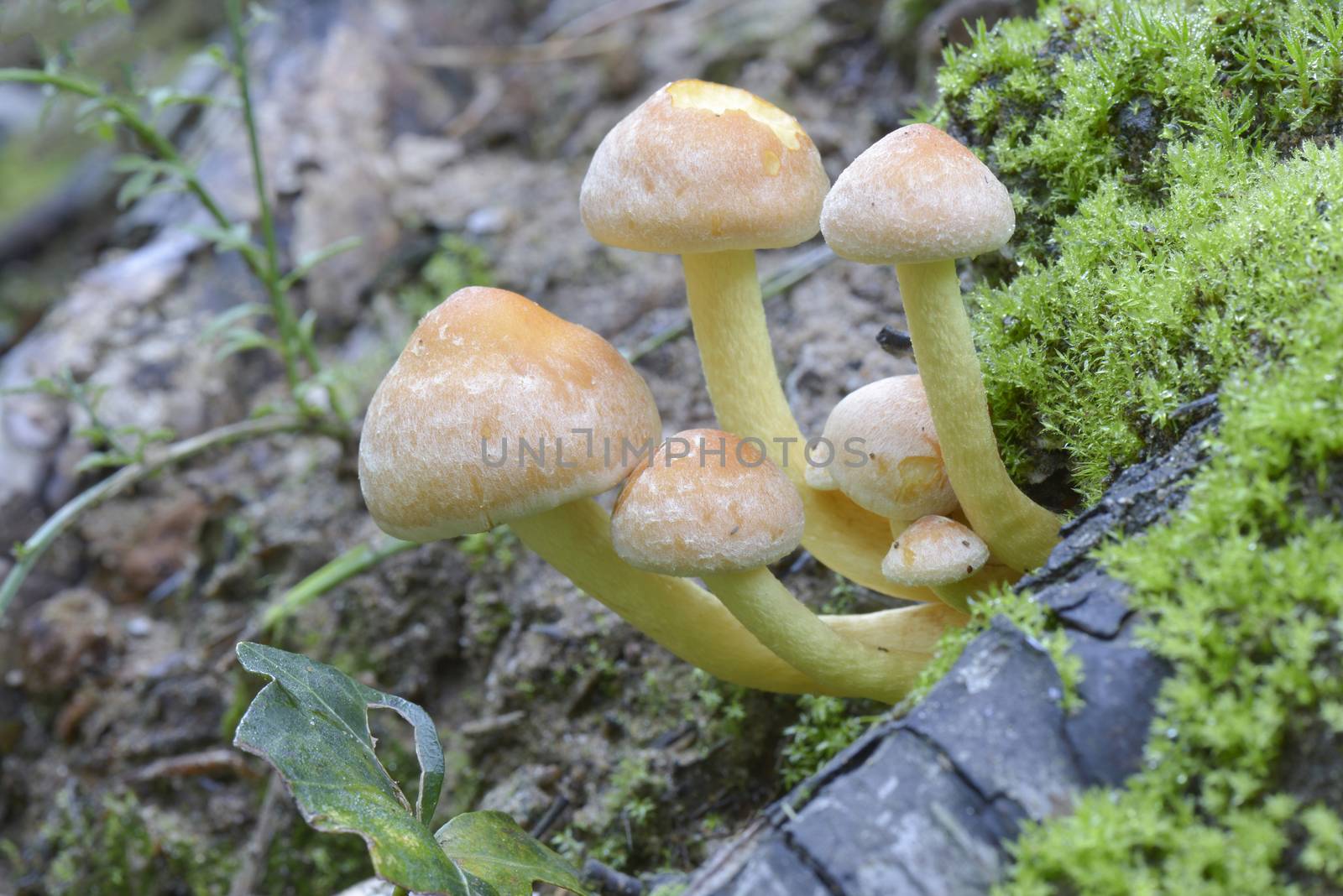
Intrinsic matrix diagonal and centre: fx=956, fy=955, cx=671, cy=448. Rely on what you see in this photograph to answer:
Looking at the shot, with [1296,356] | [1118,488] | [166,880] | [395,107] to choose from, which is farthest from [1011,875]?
[395,107]

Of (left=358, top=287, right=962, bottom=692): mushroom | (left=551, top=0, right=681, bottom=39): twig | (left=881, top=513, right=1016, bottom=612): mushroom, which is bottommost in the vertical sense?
(left=881, top=513, right=1016, bottom=612): mushroom

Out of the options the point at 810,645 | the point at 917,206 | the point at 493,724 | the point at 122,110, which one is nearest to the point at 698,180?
the point at 917,206

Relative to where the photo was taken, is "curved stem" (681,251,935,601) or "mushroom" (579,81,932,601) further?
"curved stem" (681,251,935,601)

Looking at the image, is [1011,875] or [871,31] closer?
[1011,875]

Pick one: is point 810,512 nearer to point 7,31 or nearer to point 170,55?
point 7,31

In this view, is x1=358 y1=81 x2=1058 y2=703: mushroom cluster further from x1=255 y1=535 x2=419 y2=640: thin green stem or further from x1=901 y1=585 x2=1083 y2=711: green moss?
x1=255 y1=535 x2=419 y2=640: thin green stem

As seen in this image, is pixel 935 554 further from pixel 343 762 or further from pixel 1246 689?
pixel 343 762

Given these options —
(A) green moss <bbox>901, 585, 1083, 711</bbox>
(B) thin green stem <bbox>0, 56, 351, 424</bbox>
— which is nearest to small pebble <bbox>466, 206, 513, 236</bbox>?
(B) thin green stem <bbox>0, 56, 351, 424</bbox>
